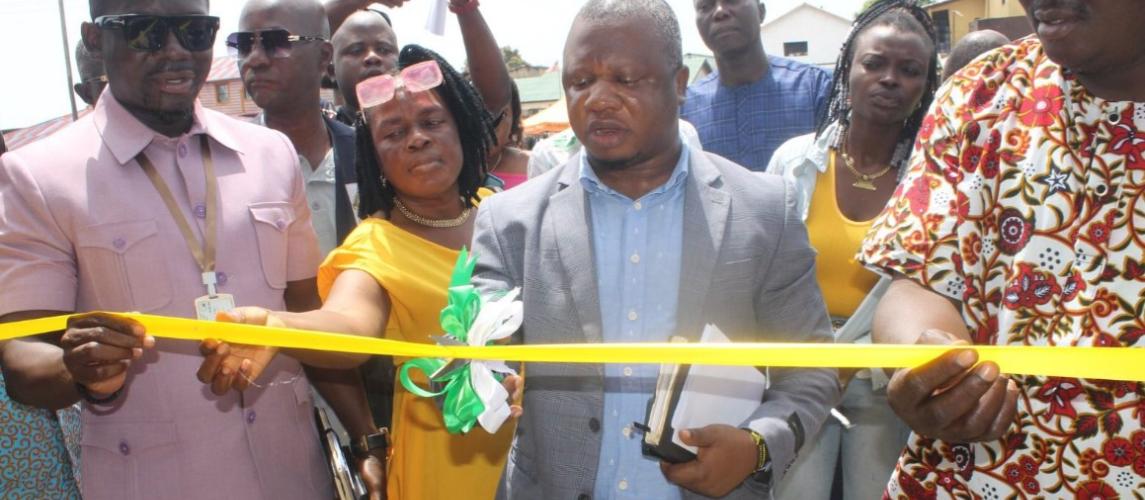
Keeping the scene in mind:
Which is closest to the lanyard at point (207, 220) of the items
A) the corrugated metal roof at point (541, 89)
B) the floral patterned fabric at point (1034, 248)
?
the floral patterned fabric at point (1034, 248)

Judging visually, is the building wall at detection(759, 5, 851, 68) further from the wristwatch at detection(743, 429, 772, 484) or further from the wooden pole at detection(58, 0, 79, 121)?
the wristwatch at detection(743, 429, 772, 484)

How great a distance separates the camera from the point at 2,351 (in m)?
2.31

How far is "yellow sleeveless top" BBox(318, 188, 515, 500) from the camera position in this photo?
2.79 m

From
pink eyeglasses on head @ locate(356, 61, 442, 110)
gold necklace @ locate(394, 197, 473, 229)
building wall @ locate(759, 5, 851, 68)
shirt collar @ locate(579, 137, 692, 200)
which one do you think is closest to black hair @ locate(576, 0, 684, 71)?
shirt collar @ locate(579, 137, 692, 200)

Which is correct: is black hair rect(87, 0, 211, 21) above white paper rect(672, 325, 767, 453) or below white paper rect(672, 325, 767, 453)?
above

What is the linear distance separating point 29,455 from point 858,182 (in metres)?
3.20

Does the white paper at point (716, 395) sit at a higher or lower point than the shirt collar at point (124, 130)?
lower

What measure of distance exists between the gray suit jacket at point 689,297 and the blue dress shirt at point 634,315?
0.05 meters

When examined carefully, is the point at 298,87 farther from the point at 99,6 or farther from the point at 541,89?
the point at 541,89

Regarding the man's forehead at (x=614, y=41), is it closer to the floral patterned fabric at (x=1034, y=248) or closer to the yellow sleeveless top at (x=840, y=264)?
the floral patterned fabric at (x=1034, y=248)

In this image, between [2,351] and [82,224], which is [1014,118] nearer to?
[82,224]

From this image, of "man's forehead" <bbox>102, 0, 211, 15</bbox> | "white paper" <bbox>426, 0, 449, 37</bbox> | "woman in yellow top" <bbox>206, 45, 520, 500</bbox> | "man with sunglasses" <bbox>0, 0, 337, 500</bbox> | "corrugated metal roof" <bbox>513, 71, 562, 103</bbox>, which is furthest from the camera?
"corrugated metal roof" <bbox>513, 71, 562, 103</bbox>

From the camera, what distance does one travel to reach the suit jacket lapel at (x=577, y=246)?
219cm

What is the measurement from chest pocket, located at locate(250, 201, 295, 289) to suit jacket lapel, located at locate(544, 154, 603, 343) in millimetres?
881
